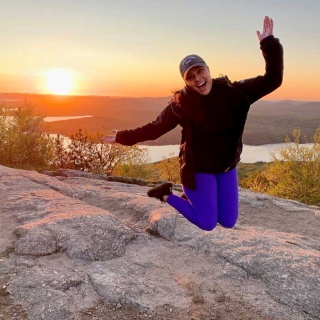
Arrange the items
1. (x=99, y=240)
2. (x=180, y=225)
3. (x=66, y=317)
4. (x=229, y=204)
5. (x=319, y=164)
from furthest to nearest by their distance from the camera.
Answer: (x=319, y=164) < (x=180, y=225) < (x=99, y=240) < (x=229, y=204) < (x=66, y=317)

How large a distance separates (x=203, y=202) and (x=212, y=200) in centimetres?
16

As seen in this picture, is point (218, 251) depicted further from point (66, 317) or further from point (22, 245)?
point (22, 245)

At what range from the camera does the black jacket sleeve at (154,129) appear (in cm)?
542

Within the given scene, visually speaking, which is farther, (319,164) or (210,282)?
(319,164)

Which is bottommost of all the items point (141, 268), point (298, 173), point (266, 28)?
point (298, 173)

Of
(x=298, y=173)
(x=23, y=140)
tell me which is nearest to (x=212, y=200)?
(x=23, y=140)

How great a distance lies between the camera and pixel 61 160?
36969mm

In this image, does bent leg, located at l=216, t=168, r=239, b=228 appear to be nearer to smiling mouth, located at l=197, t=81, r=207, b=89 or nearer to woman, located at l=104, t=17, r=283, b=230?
woman, located at l=104, t=17, r=283, b=230

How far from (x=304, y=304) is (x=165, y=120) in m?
4.10

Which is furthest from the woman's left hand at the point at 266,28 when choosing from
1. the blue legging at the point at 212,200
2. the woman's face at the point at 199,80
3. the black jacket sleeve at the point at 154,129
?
the blue legging at the point at 212,200

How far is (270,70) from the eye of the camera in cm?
466

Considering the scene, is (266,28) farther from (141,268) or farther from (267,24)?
(141,268)

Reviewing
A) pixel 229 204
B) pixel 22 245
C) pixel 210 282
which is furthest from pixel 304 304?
pixel 22 245

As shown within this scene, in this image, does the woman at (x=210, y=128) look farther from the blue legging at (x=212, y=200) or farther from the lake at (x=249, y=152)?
the lake at (x=249, y=152)
